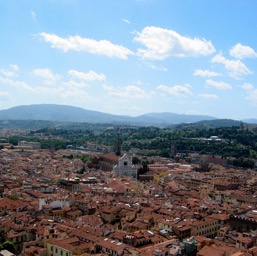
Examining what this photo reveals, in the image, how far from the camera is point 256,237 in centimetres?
2928

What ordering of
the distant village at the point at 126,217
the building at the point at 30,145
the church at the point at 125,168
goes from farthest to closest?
1. the building at the point at 30,145
2. the church at the point at 125,168
3. the distant village at the point at 126,217

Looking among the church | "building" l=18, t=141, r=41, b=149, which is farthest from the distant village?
"building" l=18, t=141, r=41, b=149

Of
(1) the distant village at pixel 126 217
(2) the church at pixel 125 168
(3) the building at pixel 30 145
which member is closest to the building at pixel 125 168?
(2) the church at pixel 125 168

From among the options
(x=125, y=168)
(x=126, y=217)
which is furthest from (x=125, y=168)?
(x=126, y=217)

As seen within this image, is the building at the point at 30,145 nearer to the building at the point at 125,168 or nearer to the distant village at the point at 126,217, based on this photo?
the building at the point at 125,168

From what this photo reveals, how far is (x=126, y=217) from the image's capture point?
3503cm

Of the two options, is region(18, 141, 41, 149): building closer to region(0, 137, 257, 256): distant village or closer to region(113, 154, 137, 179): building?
region(113, 154, 137, 179): building

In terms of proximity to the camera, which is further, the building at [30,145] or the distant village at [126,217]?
the building at [30,145]

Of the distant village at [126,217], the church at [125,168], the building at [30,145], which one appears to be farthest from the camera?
the building at [30,145]

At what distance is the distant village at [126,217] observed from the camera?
26.2 m

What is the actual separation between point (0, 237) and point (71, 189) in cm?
2246

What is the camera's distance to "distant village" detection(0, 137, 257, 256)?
26.2 meters

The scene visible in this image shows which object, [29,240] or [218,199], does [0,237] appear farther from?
[218,199]

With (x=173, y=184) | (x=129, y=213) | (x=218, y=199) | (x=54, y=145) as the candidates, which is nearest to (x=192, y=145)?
(x=54, y=145)
